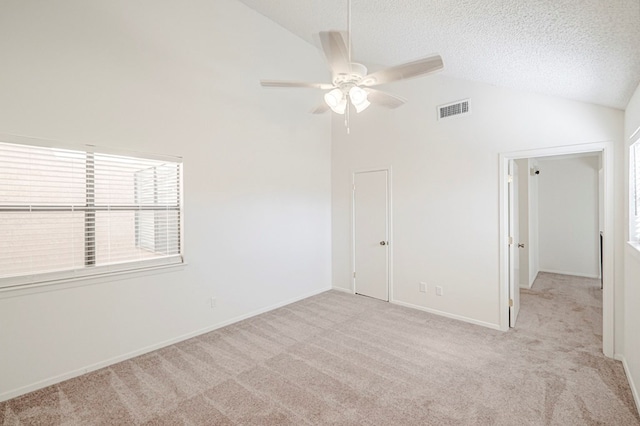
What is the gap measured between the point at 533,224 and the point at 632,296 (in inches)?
148

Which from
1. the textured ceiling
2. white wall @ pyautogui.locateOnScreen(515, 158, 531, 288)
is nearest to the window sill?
the textured ceiling

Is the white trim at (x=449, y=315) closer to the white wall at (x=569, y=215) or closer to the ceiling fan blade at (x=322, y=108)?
the ceiling fan blade at (x=322, y=108)

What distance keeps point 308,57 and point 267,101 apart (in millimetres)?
1301

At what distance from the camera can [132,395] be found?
2268 mm

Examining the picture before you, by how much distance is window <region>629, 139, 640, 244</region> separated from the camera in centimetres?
231

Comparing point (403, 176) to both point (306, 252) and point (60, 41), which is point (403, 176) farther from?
point (60, 41)

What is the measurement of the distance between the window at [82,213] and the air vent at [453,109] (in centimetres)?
333

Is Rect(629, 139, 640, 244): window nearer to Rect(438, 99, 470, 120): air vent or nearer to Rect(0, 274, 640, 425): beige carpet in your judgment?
Rect(0, 274, 640, 425): beige carpet

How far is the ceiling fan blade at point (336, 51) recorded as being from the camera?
167cm

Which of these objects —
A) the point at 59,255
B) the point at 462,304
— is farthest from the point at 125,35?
the point at 462,304

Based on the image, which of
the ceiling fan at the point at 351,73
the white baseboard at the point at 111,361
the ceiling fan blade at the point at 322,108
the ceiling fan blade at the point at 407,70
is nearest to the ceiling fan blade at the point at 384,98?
the ceiling fan at the point at 351,73

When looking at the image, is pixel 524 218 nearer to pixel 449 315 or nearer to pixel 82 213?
pixel 449 315

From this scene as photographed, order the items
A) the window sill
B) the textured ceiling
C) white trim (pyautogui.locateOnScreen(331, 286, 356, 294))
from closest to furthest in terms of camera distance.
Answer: the textured ceiling < the window sill < white trim (pyautogui.locateOnScreen(331, 286, 356, 294))

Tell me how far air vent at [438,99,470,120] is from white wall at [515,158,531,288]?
7.57 ft
